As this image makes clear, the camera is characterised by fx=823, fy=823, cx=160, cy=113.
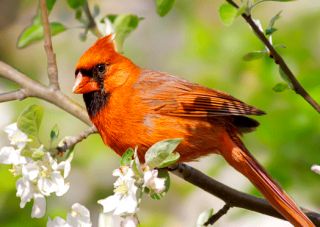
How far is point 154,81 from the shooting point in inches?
137

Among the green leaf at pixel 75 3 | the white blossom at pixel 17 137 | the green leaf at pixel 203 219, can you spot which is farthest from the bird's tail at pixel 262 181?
the white blossom at pixel 17 137

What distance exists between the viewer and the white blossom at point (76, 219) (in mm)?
2438

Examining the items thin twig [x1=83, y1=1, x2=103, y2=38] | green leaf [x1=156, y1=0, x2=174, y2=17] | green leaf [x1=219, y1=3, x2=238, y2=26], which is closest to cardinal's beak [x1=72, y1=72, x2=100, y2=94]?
thin twig [x1=83, y1=1, x2=103, y2=38]

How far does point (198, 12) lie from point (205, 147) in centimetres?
305

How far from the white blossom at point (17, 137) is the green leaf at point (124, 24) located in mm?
972

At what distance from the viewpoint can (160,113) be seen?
130 inches

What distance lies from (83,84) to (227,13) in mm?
1049

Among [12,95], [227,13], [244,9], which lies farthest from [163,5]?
[12,95]

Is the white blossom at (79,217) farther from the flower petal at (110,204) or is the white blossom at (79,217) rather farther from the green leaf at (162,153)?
the green leaf at (162,153)

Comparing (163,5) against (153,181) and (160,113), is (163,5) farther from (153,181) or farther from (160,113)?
(160,113)

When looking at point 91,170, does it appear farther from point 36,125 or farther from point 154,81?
point 36,125

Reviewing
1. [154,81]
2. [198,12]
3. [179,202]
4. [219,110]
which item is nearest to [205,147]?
[219,110]

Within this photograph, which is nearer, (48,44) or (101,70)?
(48,44)

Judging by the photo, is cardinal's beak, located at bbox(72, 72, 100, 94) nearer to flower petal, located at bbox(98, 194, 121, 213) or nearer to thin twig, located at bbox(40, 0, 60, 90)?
thin twig, located at bbox(40, 0, 60, 90)
